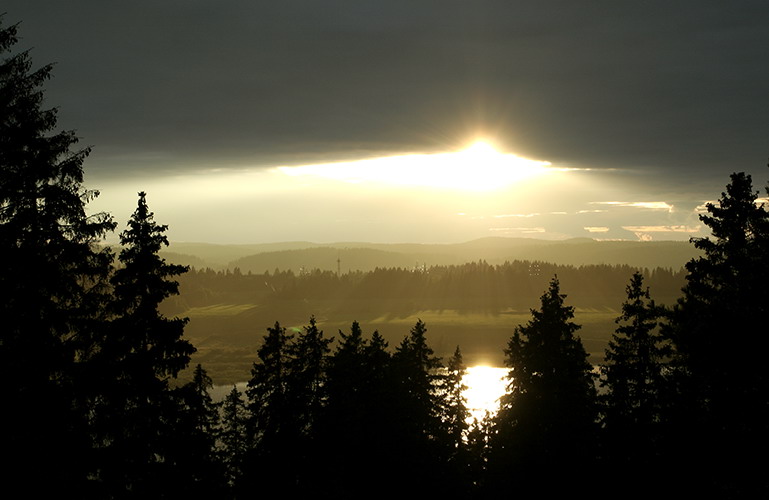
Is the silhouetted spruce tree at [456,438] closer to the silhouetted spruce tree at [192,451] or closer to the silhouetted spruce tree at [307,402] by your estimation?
the silhouetted spruce tree at [307,402]

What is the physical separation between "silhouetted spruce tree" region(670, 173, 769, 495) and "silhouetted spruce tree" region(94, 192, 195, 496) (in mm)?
20196

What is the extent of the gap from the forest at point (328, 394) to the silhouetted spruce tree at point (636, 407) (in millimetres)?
102

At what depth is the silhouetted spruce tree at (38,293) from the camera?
1905 centimetres

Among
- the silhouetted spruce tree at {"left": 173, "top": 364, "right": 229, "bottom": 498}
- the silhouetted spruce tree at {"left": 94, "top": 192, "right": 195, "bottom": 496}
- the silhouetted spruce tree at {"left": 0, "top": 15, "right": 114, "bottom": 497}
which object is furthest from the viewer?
the silhouetted spruce tree at {"left": 173, "top": 364, "right": 229, "bottom": 498}

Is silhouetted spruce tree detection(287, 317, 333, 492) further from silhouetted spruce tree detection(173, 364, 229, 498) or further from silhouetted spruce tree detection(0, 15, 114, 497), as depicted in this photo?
silhouetted spruce tree detection(0, 15, 114, 497)

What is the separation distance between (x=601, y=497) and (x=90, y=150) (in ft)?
85.6

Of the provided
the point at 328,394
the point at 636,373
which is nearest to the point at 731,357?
the point at 636,373

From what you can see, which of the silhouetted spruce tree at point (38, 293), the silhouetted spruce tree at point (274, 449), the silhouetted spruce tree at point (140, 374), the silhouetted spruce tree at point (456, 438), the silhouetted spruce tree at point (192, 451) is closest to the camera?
the silhouetted spruce tree at point (38, 293)

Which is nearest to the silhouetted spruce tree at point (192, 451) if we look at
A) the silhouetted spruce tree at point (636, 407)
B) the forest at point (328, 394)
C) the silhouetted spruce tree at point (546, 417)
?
the forest at point (328, 394)

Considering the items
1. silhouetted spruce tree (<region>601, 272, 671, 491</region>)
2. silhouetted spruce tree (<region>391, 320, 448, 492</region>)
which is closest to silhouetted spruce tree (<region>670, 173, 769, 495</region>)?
silhouetted spruce tree (<region>601, 272, 671, 491</region>)

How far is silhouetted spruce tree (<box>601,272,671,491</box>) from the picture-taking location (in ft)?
94.5

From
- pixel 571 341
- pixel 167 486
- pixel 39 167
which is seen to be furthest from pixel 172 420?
pixel 571 341

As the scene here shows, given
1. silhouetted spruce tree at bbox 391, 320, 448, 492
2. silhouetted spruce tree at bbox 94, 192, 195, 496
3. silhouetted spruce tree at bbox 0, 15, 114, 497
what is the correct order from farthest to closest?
silhouetted spruce tree at bbox 391, 320, 448, 492 → silhouetted spruce tree at bbox 94, 192, 195, 496 → silhouetted spruce tree at bbox 0, 15, 114, 497

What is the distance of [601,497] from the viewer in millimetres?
28594
